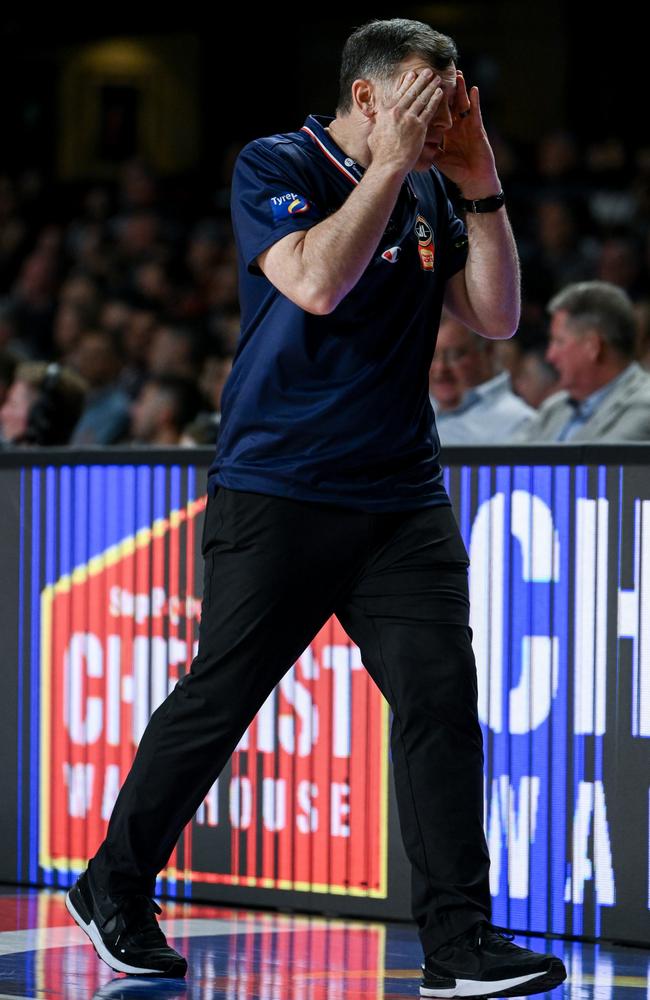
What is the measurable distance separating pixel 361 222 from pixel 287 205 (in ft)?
0.63

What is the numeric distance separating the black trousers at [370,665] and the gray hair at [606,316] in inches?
95.4

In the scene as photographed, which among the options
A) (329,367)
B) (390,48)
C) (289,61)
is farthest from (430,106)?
(289,61)

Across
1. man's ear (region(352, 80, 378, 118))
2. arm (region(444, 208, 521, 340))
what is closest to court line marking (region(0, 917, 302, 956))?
arm (region(444, 208, 521, 340))

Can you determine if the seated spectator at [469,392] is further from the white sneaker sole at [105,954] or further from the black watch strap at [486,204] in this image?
the white sneaker sole at [105,954]

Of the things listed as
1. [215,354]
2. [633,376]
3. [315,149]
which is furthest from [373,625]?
[215,354]

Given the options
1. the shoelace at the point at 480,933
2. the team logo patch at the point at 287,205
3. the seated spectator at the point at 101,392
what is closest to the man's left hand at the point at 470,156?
the team logo patch at the point at 287,205

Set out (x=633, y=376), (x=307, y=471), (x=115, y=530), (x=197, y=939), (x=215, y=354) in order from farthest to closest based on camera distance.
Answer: (x=215, y=354) < (x=633, y=376) < (x=115, y=530) < (x=197, y=939) < (x=307, y=471)

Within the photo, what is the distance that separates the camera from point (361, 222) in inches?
120

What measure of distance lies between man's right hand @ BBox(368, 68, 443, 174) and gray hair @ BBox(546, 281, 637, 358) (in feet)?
8.45

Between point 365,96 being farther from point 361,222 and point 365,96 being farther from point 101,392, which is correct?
point 101,392

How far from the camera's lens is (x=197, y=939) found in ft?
12.8

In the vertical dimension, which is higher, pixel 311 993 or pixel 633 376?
pixel 633 376

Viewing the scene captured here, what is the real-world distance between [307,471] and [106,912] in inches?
37.4

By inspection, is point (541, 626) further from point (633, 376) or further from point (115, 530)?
point (633, 376)
